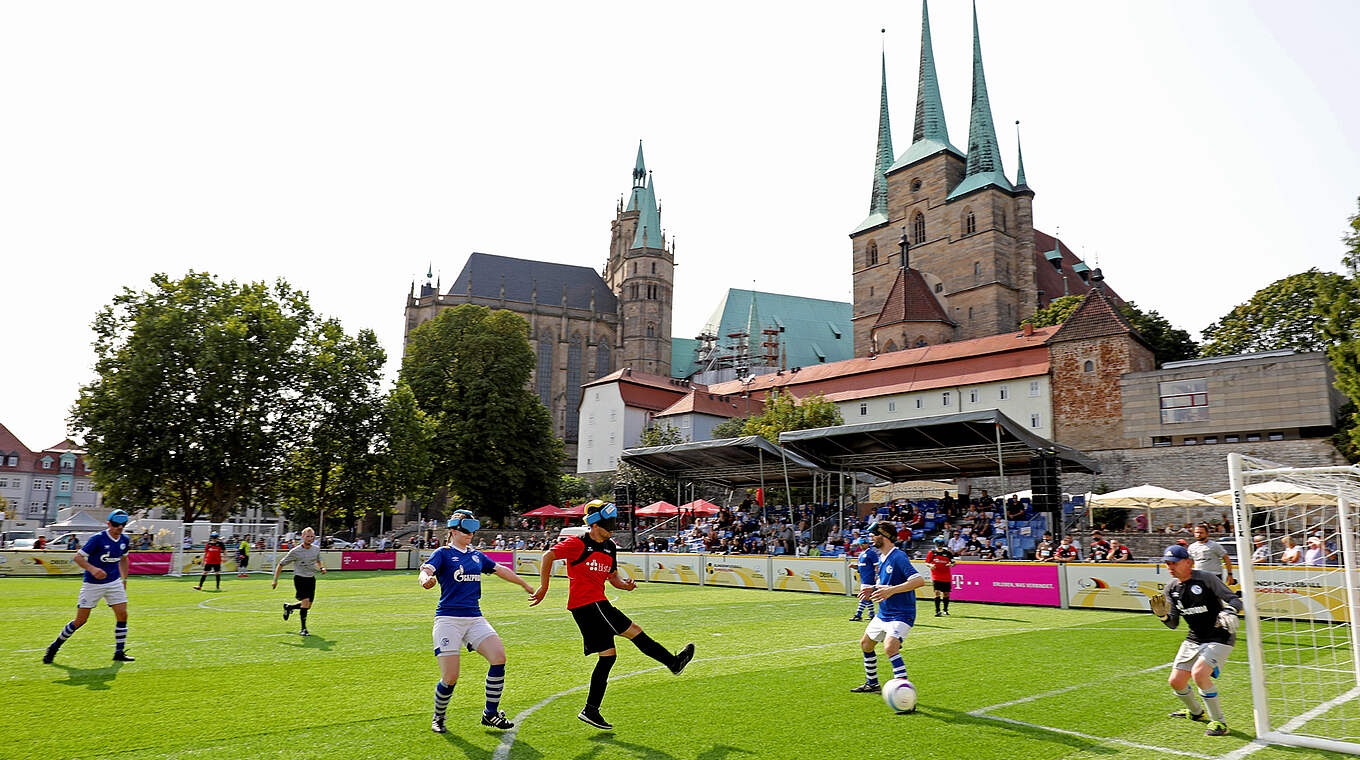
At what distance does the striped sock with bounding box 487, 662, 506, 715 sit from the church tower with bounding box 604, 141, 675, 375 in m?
95.2

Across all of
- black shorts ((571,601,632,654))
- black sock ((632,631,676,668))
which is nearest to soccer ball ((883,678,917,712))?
black sock ((632,631,676,668))

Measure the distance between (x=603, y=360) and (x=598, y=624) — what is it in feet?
313

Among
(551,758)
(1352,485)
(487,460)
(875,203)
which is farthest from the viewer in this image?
(875,203)

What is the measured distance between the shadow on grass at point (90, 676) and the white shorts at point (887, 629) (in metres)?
8.33

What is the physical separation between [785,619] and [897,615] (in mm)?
8930

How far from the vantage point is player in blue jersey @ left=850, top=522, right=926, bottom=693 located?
8359mm

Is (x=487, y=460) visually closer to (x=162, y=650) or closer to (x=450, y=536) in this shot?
(x=162, y=650)

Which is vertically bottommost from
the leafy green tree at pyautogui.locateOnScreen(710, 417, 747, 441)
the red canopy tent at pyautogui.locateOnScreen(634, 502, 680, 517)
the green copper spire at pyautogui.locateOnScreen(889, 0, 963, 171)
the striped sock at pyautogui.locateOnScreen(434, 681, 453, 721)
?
→ the striped sock at pyautogui.locateOnScreen(434, 681, 453, 721)

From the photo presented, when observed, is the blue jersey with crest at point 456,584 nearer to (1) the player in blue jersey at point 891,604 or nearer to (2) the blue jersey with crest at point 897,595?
(1) the player in blue jersey at point 891,604

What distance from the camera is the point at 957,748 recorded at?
670 centimetres

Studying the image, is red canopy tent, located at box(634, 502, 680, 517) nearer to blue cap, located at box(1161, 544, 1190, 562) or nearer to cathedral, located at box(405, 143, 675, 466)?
blue cap, located at box(1161, 544, 1190, 562)

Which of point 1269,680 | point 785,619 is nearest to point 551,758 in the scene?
point 1269,680

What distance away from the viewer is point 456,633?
23.8 ft

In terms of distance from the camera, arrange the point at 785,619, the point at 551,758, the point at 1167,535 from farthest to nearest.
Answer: the point at 1167,535
the point at 785,619
the point at 551,758
